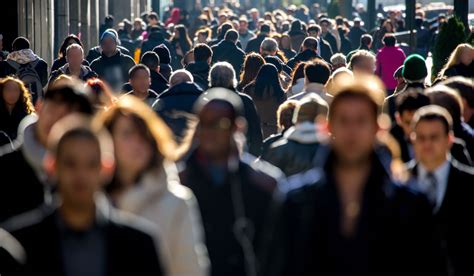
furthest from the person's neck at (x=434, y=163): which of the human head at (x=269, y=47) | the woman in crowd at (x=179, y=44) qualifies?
the woman in crowd at (x=179, y=44)

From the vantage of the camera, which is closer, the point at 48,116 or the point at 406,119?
the point at 48,116

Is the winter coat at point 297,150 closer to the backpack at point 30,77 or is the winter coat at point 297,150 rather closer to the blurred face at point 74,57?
the blurred face at point 74,57

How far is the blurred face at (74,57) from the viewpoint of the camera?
17.3 metres

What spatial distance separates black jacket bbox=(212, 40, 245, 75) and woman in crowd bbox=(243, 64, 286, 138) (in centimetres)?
683

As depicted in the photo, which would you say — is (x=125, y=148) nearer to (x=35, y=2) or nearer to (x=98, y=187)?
(x=98, y=187)

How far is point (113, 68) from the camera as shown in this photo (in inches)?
732

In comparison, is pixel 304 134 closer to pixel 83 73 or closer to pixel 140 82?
pixel 140 82

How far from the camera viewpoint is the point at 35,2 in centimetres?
3041

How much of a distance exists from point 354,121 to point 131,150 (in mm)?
1153

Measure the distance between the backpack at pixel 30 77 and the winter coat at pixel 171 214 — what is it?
11.0m

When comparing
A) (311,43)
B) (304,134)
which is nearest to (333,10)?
(311,43)

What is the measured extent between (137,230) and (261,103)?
10.8 m

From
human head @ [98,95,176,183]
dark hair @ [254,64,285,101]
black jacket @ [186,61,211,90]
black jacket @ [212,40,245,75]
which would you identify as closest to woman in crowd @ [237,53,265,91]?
dark hair @ [254,64,285,101]

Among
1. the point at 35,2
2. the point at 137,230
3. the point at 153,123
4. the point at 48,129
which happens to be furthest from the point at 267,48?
the point at 137,230
